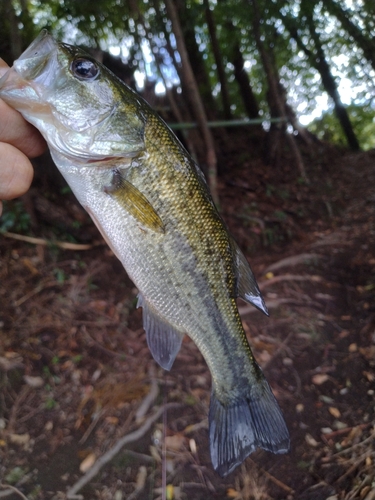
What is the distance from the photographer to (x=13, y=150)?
164 centimetres

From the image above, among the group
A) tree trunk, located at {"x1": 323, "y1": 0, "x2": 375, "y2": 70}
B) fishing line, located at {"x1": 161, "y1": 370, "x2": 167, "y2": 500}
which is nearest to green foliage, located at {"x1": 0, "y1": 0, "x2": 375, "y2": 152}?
tree trunk, located at {"x1": 323, "y1": 0, "x2": 375, "y2": 70}

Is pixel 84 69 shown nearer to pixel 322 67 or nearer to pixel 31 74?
pixel 31 74

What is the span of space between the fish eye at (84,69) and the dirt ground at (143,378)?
Answer: 2.72 meters

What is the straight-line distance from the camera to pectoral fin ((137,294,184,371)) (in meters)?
1.86

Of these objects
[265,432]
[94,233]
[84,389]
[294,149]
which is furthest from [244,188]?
[265,432]

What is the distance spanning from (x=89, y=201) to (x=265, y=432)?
4.92ft

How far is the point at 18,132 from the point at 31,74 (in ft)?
0.87

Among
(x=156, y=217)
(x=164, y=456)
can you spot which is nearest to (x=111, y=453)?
(x=164, y=456)

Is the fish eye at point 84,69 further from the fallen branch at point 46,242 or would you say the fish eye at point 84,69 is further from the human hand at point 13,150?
the fallen branch at point 46,242

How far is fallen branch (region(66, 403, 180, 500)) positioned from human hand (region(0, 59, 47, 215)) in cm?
229

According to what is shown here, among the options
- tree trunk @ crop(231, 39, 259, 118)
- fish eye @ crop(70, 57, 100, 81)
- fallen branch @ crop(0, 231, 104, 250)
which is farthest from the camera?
tree trunk @ crop(231, 39, 259, 118)

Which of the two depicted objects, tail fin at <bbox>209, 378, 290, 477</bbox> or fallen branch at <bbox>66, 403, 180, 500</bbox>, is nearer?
tail fin at <bbox>209, 378, 290, 477</bbox>

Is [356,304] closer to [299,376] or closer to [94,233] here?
[299,376]

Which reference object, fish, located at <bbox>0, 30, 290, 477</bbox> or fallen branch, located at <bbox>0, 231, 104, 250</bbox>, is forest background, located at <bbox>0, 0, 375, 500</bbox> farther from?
fish, located at <bbox>0, 30, 290, 477</bbox>
